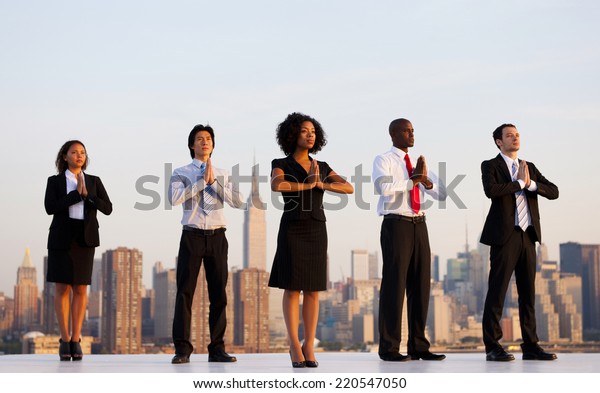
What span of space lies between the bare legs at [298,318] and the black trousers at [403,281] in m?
0.98

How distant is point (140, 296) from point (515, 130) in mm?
63621

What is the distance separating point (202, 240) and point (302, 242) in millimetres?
1174

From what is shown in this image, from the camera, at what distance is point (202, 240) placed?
8055 mm

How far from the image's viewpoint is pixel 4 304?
7469cm

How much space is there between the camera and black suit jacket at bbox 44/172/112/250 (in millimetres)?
8516

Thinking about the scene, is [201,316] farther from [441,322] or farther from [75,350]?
[75,350]

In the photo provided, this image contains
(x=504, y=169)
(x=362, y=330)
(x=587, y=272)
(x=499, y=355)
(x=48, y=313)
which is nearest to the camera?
(x=499, y=355)

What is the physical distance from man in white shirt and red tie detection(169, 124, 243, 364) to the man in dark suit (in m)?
2.24

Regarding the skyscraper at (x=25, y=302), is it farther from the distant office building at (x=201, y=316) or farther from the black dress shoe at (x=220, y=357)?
the black dress shoe at (x=220, y=357)

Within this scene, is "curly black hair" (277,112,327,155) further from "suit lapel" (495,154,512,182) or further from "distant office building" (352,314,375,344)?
"distant office building" (352,314,375,344)

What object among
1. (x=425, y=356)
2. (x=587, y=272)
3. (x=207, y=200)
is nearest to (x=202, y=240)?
(x=207, y=200)

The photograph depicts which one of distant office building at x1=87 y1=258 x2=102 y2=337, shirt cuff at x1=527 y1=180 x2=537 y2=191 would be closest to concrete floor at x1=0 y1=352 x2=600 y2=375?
shirt cuff at x1=527 y1=180 x2=537 y2=191

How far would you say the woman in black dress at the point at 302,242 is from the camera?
719 centimetres
